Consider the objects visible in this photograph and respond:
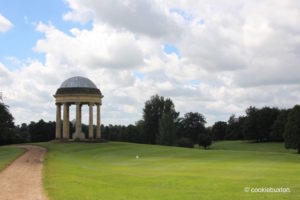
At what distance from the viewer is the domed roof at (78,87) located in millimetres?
87750

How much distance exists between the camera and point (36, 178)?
25438 millimetres

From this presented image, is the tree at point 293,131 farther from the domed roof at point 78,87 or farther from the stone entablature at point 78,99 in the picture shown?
the domed roof at point 78,87

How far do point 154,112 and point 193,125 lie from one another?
77.1ft

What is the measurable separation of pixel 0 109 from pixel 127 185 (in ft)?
198

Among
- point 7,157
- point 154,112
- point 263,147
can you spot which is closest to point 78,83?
point 154,112

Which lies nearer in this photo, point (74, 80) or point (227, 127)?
point (74, 80)

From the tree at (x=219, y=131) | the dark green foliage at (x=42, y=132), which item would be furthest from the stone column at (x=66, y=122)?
the tree at (x=219, y=131)

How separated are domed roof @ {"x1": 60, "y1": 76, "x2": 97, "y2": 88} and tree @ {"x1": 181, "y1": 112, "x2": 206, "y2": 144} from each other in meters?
45.6

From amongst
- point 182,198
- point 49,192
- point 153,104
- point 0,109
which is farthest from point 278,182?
point 153,104

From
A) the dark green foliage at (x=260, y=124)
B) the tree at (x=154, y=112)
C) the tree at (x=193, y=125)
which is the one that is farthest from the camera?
the tree at (x=193, y=125)

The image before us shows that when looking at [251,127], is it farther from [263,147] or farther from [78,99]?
[78,99]

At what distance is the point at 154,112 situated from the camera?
368 feet

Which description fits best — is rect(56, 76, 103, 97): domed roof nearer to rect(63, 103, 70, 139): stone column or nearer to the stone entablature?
the stone entablature

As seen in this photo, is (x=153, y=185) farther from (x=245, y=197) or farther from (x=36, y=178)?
(x=36, y=178)
